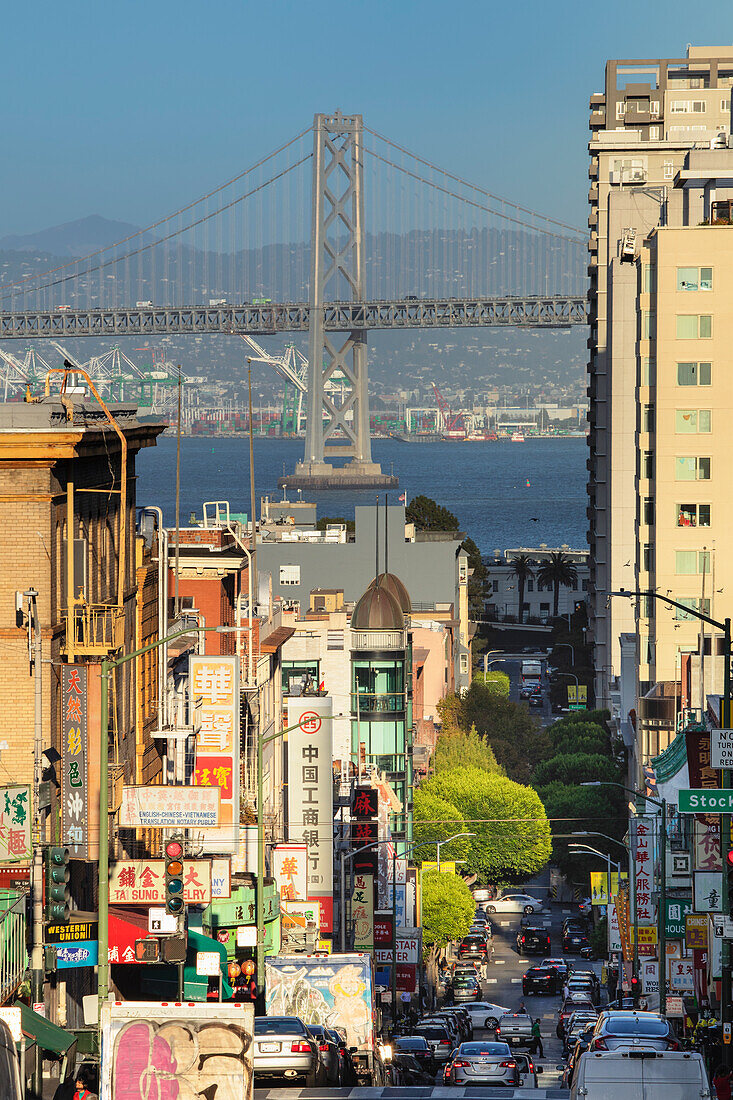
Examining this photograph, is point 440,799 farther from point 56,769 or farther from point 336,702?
point 56,769

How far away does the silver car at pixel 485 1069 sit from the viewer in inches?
1240

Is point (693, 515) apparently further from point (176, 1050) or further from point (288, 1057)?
point (176, 1050)

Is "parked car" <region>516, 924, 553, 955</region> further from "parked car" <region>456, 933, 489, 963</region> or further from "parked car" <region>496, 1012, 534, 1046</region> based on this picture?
"parked car" <region>496, 1012, 534, 1046</region>

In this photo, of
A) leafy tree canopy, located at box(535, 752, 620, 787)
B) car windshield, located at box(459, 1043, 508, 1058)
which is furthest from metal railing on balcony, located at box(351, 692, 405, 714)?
car windshield, located at box(459, 1043, 508, 1058)

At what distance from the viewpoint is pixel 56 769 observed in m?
30.1

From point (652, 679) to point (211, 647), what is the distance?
97.6 feet

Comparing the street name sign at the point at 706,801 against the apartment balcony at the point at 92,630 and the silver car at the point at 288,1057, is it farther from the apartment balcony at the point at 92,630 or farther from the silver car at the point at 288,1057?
the apartment balcony at the point at 92,630

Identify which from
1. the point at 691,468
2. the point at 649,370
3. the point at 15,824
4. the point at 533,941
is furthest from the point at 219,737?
the point at 649,370

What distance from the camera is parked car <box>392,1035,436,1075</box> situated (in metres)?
38.7

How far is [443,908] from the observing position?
7075cm

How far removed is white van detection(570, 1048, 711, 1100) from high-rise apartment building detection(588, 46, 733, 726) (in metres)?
54.9

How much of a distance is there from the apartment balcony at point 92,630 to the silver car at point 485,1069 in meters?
9.25

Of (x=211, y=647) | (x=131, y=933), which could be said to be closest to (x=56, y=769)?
(x=131, y=933)

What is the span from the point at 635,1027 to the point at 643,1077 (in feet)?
18.0
